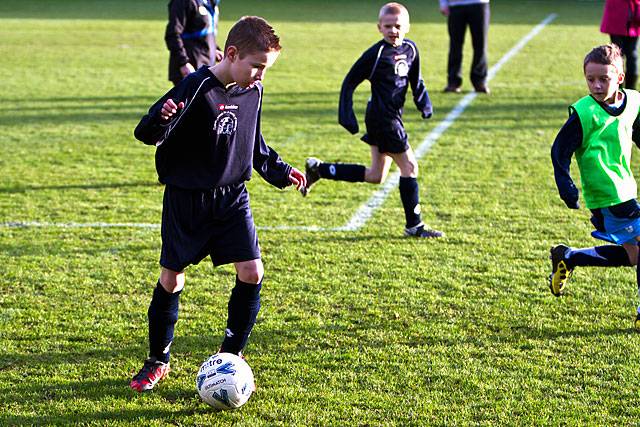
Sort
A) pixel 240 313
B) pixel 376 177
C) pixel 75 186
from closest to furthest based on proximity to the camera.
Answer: pixel 240 313 → pixel 376 177 → pixel 75 186

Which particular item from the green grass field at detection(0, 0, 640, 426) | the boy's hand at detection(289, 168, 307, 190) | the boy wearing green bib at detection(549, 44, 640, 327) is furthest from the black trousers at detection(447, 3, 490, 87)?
the boy's hand at detection(289, 168, 307, 190)

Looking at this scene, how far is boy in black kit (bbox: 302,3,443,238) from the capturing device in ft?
22.1

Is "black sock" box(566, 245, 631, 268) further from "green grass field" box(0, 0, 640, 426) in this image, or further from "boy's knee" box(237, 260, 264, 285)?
"boy's knee" box(237, 260, 264, 285)

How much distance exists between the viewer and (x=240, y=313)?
4363 mm

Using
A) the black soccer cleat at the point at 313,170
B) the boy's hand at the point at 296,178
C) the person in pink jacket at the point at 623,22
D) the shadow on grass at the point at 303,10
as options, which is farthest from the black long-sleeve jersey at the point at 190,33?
the shadow on grass at the point at 303,10

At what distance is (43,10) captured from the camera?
2422 centimetres

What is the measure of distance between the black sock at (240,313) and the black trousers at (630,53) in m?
8.27

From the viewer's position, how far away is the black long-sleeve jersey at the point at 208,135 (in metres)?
4.06

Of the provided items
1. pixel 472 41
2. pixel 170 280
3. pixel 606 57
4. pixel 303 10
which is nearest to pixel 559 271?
pixel 606 57

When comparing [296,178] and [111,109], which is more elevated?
[296,178]

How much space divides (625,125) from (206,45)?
14.5 feet

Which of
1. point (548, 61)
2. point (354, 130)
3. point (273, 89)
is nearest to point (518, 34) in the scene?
point (548, 61)

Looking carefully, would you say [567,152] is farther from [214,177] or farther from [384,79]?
[384,79]

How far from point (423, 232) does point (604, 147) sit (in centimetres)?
207
